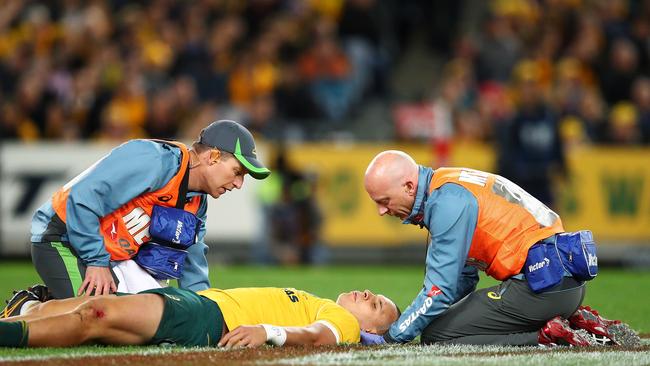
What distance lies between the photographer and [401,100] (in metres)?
19.2

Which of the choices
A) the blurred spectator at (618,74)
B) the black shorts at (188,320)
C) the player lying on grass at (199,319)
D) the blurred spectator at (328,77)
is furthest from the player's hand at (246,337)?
the blurred spectator at (618,74)

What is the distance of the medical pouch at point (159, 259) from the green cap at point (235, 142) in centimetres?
80

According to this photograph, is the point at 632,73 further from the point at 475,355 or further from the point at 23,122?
the point at 475,355

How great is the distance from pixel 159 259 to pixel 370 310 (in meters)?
1.49

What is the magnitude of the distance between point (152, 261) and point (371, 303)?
1.53m

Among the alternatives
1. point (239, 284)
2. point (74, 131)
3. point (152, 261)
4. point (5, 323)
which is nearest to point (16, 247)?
point (74, 131)

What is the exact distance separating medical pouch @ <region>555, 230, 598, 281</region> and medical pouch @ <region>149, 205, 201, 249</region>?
2424 millimetres

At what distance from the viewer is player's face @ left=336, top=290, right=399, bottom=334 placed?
7.05 meters

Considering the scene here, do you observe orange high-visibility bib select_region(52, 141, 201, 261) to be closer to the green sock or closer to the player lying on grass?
the player lying on grass

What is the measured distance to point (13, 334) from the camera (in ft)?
19.5

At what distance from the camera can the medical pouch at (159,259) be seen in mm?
7309

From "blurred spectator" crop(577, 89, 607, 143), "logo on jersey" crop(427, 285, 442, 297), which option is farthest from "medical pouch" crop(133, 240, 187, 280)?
"blurred spectator" crop(577, 89, 607, 143)

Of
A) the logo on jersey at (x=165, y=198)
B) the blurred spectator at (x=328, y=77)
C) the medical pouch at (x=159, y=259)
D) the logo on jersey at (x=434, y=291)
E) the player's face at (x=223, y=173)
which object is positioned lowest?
the logo on jersey at (x=434, y=291)

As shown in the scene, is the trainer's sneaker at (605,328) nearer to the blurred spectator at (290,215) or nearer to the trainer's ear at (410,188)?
the trainer's ear at (410,188)
